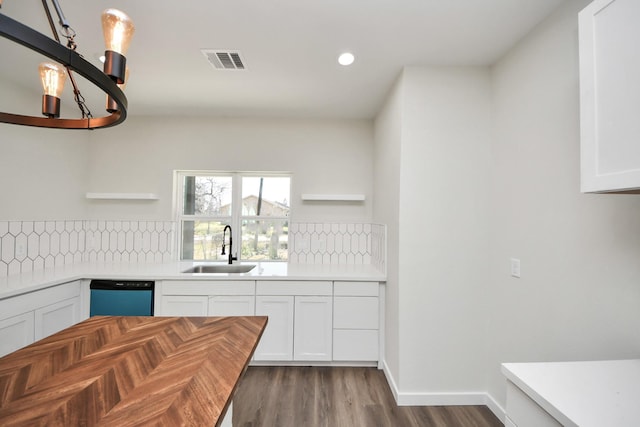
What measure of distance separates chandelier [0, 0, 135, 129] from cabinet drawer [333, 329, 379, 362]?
7.92ft

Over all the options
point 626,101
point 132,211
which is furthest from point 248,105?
point 626,101

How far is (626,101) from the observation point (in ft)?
3.20

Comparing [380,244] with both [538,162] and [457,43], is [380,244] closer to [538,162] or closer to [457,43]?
[538,162]

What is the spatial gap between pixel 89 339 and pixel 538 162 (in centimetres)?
249

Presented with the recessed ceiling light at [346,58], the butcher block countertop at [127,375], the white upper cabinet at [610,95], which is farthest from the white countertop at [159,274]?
the white upper cabinet at [610,95]

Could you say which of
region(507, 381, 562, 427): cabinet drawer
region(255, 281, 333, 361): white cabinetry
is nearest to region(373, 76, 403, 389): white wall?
region(255, 281, 333, 361): white cabinetry

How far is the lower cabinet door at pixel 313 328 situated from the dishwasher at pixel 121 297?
1330 millimetres

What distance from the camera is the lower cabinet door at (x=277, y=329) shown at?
2811 mm

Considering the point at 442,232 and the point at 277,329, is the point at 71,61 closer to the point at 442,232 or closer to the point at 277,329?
the point at 442,232

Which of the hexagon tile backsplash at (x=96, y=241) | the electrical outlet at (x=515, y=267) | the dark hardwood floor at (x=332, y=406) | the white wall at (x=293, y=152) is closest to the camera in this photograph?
the electrical outlet at (x=515, y=267)

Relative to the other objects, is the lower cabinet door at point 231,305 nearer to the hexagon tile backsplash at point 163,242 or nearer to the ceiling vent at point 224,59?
the hexagon tile backsplash at point 163,242

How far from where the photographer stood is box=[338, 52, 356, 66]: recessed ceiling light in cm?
218

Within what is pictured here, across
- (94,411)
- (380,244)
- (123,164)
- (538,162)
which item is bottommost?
(94,411)

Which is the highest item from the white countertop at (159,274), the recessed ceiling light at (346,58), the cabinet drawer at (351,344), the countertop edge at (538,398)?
the recessed ceiling light at (346,58)
